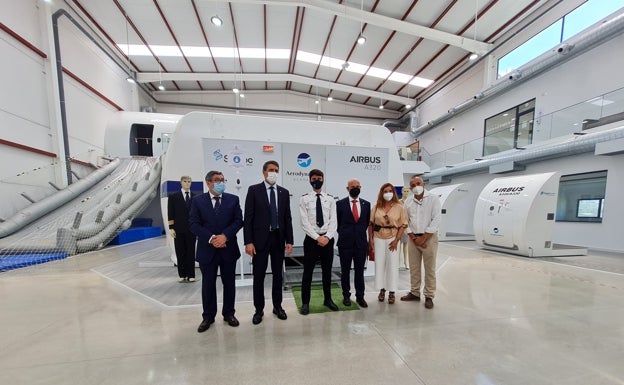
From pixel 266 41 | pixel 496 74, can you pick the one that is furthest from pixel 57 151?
pixel 496 74

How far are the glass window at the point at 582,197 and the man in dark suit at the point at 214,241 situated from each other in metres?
10.9

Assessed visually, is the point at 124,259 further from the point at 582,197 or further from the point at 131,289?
the point at 582,197

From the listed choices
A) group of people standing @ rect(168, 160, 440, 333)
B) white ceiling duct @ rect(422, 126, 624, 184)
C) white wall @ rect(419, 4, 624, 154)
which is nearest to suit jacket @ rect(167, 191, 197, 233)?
→ group of people standing @ rect(168, 160, 440, 333)

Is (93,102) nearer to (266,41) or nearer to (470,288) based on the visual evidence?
(266,41)

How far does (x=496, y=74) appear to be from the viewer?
11.1 m

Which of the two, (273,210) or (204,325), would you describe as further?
(273,210)

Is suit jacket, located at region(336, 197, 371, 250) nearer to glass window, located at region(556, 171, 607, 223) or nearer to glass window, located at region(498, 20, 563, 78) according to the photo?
glass window, located at region(556, 171, 607, 223)

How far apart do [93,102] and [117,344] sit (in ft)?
42.2

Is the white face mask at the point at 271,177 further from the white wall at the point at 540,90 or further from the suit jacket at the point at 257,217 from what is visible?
the white wall at the point at 540,90

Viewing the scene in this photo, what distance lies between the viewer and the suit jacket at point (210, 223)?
8.22 feet

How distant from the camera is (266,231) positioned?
266 cm

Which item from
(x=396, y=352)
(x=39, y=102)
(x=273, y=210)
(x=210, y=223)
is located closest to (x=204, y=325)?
(x=210, y=223)

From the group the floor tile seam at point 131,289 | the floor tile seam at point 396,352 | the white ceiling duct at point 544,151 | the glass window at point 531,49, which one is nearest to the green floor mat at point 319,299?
the floor tile seam at point 396,352

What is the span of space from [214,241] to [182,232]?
1955 millimetres
